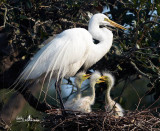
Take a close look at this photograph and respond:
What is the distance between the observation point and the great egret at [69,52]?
10.6ft

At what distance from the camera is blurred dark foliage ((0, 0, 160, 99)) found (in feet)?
10.4

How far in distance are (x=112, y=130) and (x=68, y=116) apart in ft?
1.50

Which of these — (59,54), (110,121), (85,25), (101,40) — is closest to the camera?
(110,121)

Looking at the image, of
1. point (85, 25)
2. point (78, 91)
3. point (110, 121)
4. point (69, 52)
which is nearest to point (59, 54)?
point (69, 52)

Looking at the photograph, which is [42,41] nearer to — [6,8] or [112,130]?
[6,8]

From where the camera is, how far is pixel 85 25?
12.0 feet

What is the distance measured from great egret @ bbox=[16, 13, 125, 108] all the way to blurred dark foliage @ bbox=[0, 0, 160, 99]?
0.12 metres

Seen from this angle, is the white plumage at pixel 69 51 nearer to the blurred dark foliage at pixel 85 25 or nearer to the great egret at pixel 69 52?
the great egret at pixel 69 52

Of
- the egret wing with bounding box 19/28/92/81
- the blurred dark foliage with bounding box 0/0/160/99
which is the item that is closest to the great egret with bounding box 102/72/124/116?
the blurred dark foliage with bounding box 0/0/160/99

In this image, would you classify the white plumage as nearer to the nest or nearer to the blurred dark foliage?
the blurred dark foliage

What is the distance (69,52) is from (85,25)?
537mm

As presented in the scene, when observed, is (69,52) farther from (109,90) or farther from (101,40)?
(109,90)

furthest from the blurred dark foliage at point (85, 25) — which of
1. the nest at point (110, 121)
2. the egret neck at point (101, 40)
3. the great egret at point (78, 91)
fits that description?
the nest at point (110, 121)

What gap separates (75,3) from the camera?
11.0 ft
